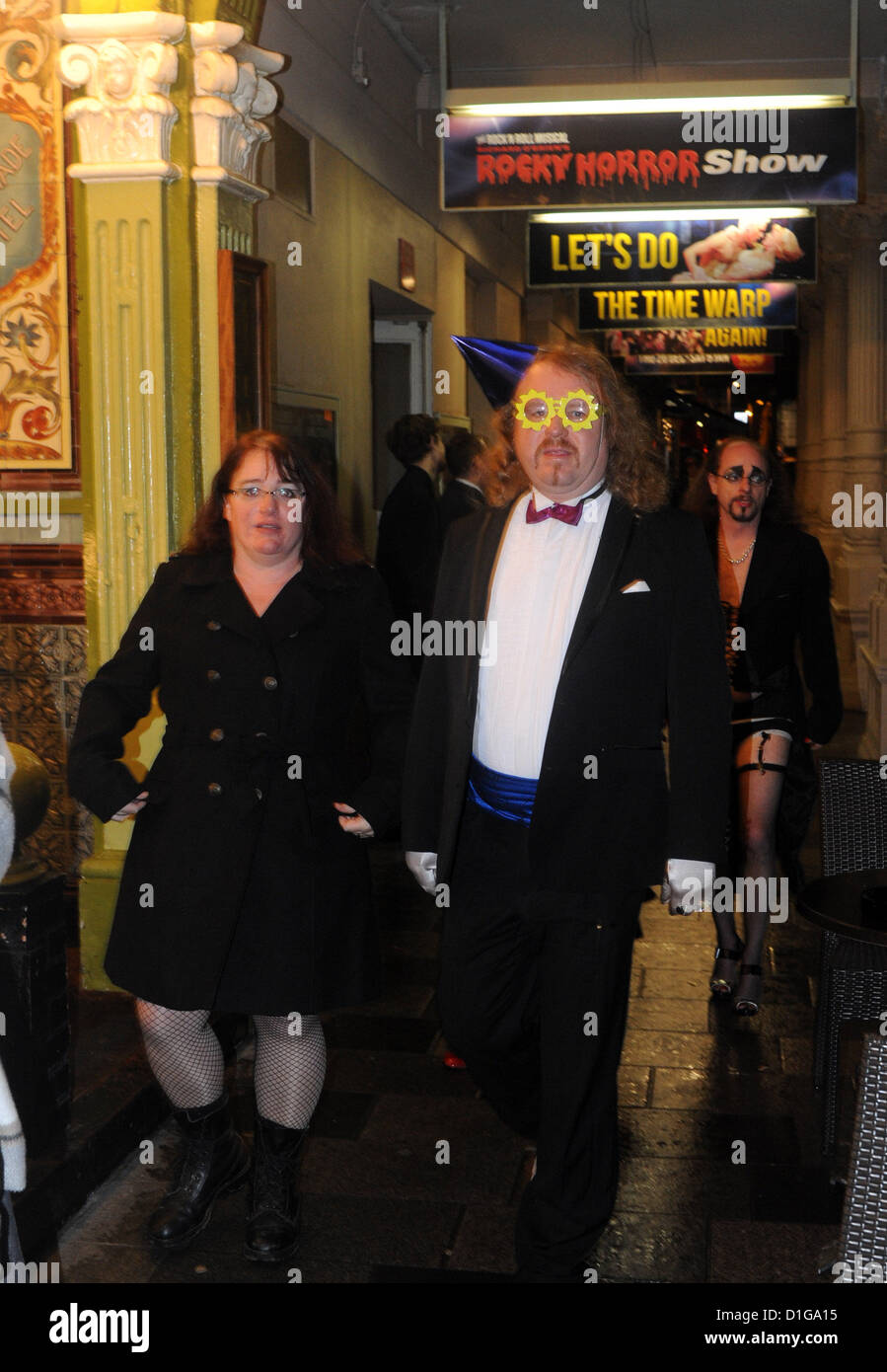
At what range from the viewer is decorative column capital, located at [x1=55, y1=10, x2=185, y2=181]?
448 cm

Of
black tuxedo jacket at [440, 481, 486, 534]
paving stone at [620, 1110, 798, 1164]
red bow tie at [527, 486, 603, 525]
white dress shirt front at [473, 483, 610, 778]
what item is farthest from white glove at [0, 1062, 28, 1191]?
black tuxedo jacket at [440, 481, 486, 534]

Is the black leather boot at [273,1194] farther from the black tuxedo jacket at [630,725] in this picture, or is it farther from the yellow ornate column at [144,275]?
the yellow ornate column at [144,275]

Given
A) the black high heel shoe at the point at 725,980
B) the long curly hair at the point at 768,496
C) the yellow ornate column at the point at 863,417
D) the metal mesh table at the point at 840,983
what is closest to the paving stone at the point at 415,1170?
the metal mesh table at the point at 840,983

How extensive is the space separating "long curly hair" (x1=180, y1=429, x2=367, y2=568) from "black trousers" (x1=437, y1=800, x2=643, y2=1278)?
2.25 feet

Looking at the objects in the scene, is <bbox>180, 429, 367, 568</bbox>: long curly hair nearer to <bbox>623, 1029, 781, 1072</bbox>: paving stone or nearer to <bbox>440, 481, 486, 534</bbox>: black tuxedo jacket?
<bbox>623, 1029, 781, 1072</bbox>: paving stone

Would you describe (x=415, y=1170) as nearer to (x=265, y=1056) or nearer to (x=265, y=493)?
(x=265, y=1056)

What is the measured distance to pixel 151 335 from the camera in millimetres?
4691

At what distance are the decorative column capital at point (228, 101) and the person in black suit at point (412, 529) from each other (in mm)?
2291

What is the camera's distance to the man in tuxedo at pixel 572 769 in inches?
119

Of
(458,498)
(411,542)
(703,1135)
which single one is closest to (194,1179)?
(703,1135)

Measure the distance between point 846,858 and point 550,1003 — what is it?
4.26 feet

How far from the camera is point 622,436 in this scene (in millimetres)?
3213

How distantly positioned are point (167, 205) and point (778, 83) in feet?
9.80

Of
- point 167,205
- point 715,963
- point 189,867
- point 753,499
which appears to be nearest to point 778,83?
point 753,499
